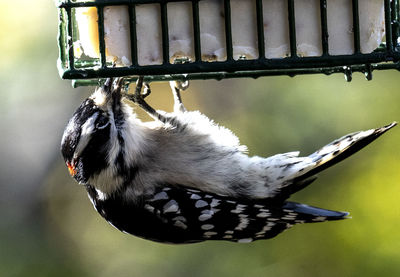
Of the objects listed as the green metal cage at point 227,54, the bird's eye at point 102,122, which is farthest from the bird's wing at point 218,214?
the green metal cage at point 227,54

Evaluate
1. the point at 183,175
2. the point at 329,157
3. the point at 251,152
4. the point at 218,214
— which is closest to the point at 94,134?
the point at 183,175

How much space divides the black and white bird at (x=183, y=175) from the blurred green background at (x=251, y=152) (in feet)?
7.46

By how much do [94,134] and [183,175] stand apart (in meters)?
0.59

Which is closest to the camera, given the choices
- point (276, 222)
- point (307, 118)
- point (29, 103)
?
point (276, 222)

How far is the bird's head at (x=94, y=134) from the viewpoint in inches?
161

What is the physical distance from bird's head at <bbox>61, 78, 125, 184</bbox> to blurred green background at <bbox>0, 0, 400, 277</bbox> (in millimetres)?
2965

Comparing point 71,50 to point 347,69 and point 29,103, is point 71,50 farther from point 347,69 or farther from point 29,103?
point 29,103

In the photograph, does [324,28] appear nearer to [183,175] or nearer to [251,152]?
[183,175]

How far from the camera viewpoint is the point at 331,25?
391 cm

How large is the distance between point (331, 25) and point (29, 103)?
5.31 meters

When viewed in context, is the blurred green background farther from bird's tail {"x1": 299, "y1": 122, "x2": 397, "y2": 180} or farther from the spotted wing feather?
the spotted wing feather

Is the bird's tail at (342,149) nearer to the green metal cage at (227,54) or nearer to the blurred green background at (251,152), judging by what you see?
the green metal cage at (227,54)

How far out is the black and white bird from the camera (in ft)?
13.9

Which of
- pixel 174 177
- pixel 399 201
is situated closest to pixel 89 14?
pixel 174 177
